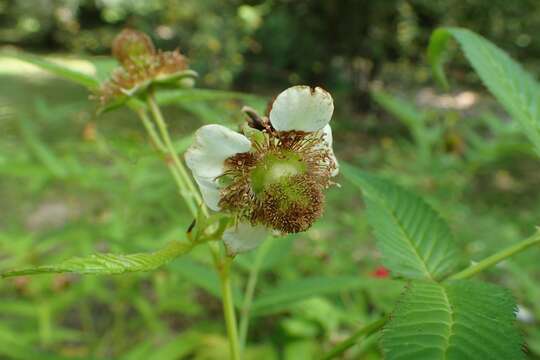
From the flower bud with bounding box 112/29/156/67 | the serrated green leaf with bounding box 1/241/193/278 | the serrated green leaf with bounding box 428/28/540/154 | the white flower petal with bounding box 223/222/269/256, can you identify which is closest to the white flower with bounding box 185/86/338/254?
the white flower petal with bounding box 223/222/269/256

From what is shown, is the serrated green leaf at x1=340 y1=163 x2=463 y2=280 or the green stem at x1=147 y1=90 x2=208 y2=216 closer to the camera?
the serrated green leaf at x1=340 y1=163 x2=463 y2=280

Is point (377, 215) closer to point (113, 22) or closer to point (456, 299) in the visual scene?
point (456, 299)

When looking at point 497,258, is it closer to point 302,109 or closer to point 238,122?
point 302,109

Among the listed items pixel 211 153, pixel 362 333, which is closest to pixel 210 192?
pixel 211 153

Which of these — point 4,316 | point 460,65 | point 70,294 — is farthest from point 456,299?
point 460,65

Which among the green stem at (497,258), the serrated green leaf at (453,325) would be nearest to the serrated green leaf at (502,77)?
the green stem at (497,258)

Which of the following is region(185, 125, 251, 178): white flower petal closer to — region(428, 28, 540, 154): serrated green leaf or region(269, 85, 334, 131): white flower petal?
region(269, 85, 334, 131): white flower petal
